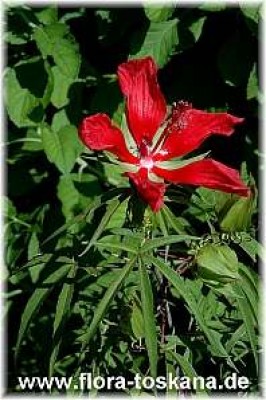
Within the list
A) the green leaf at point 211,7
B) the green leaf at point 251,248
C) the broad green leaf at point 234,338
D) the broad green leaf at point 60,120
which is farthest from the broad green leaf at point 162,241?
the broad green leaf at point 60,120

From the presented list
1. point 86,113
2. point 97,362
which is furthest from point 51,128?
point 97,362

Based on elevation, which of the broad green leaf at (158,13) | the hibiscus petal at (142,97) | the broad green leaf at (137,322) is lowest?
the broad green leaf at (137,322)

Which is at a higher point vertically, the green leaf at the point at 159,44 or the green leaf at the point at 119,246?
the green leaf at the point at 159,44

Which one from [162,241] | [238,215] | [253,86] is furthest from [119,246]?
[253,86]

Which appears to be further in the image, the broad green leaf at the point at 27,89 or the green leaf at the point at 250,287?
the broad green leaf at the point at 27,89

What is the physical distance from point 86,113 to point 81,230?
350 mm

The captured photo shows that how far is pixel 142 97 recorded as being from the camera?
3.78 ft

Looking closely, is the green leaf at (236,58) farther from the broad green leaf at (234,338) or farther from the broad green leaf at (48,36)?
the broad green leaf at (234,338)

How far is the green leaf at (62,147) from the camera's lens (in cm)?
168

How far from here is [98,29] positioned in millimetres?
1743

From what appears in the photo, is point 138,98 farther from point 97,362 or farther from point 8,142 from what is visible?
point 8,142

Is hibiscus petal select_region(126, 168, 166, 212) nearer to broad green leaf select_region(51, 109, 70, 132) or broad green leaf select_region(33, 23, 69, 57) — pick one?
broad green leaf select_region(33, 23, 69, 57)

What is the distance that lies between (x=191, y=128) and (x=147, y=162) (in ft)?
0.25

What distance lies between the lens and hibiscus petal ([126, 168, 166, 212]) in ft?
3.35
